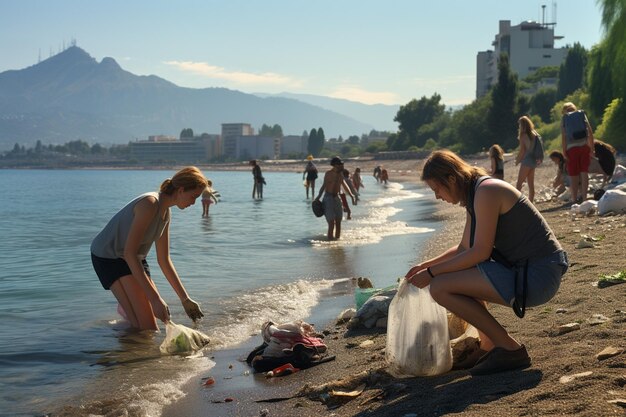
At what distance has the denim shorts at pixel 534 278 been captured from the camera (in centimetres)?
472

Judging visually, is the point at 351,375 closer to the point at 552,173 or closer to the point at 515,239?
the point at 515,239

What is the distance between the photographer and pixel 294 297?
10422 mm

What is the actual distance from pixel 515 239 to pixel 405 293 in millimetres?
790

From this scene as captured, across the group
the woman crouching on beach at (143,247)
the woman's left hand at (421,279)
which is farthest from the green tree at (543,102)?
the woman's left hand at (421,279)

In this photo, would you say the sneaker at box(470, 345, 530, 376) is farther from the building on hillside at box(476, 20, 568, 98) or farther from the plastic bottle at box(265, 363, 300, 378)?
the building on hillside at box(476, 20, 568, 98)

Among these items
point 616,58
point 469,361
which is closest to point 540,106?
point 616,58

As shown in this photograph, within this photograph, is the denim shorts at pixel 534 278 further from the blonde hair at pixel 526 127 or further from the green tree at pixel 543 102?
the green tree at pixel 543 102

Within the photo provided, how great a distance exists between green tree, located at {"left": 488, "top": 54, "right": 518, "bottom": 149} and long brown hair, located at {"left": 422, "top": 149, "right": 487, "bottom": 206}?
8194cm

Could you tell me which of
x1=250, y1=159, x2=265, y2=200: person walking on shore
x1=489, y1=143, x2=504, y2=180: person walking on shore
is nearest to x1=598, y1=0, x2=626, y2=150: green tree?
x1=250, y1=159, x2=265, y2=200: person walking on shore

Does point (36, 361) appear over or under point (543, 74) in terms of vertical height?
under

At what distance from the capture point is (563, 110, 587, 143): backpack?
1452 centimetres

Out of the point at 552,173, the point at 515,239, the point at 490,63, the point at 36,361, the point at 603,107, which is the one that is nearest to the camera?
the point at 515,239

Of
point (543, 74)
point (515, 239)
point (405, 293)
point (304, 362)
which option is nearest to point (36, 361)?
point (304, 362)

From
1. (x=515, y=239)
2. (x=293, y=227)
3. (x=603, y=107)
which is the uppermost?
(x=603, y=107)
